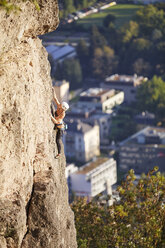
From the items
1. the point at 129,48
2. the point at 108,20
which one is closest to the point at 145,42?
the point at 129,48

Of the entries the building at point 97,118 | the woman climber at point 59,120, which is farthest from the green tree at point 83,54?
the woman climber at point 59,120

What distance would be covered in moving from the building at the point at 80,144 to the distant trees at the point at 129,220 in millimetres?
55939

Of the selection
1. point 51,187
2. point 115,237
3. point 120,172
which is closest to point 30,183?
point 51,187

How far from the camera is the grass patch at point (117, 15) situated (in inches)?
4126

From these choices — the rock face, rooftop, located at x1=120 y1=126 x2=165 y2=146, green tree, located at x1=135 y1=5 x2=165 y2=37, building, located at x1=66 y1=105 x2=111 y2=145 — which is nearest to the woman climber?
the rock face

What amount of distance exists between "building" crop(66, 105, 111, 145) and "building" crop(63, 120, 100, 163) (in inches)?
104

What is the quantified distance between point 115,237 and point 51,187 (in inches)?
223

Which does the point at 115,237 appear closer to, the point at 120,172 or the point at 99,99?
the point at 120,172

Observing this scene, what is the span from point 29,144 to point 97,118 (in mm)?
69377

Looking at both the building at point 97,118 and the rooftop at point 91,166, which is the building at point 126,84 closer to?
the building at point 97,118

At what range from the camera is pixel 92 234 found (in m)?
14.9

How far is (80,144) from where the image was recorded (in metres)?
71.8

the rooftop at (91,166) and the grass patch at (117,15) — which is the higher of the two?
the grass patch at (117,15)

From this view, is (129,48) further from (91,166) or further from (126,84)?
(91,166)
